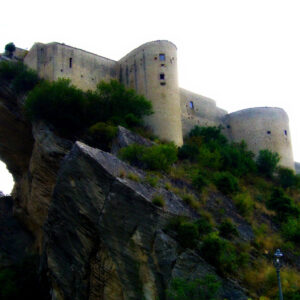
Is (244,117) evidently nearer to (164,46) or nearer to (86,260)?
(164,46)

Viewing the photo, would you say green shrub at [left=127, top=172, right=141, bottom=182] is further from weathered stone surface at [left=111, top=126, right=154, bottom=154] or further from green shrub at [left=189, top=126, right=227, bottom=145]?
green shrub at [left=189, top=126, right=227, bottom=145]

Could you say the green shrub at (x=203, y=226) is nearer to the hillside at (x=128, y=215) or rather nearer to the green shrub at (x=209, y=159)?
the hillside at (x=128, y=215)

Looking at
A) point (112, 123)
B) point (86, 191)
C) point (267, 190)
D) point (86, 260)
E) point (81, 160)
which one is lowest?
→ point (86, 260)

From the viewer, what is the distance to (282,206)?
79.8 ft

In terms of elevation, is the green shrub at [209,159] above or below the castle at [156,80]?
below

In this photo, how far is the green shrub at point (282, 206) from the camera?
23.7m

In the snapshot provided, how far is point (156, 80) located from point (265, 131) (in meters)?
10.5

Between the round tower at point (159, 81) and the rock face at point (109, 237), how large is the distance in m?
10.2

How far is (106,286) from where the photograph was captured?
17938 millimetres

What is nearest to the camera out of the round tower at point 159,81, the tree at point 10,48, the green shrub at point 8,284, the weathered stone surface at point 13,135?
the green shrub at point 8,284

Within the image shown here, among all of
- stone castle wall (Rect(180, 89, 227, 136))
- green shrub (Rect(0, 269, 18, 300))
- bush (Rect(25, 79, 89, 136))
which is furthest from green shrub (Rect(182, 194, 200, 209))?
stone castle wall (Rect(180, 89, 227, 136))

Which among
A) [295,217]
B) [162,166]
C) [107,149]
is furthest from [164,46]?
[295,217]

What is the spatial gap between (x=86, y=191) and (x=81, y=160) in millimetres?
1321

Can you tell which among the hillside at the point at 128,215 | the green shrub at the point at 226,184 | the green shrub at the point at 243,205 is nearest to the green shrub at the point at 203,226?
the hillside at the point at 128,215
